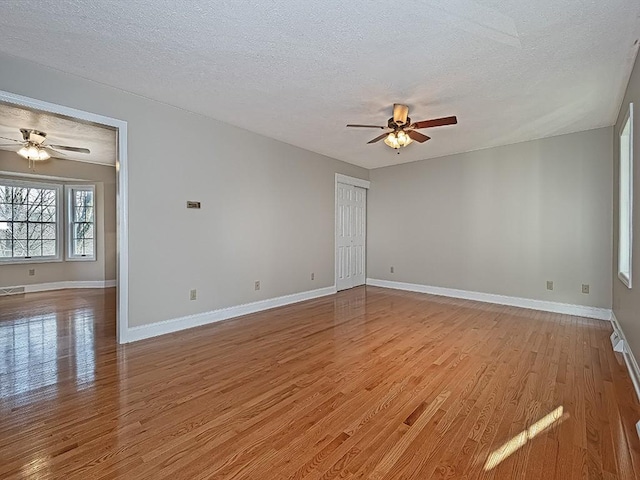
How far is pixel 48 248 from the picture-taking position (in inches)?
260

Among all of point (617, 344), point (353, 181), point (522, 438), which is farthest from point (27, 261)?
point (617, 344)

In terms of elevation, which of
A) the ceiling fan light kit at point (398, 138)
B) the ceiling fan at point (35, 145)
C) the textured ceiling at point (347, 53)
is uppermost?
the textured ceiling at point (347, 53)

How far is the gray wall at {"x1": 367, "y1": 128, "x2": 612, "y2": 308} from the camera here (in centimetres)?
441

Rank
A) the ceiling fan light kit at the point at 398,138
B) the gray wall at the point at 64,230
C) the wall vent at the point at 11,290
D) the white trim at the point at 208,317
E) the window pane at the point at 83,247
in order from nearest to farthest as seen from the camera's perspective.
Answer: the white trim at the point at 208,317
the ceiling fan light kit at the point at 398,138
the wall vent at the point at 11,290
the gray wall at the point at 64,230
the window pane at the point at 83,247

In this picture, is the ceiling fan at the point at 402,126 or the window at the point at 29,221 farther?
the window at the point at 29,221

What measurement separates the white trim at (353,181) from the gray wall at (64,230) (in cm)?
514

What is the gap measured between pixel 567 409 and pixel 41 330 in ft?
17.5

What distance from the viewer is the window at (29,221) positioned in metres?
6.08

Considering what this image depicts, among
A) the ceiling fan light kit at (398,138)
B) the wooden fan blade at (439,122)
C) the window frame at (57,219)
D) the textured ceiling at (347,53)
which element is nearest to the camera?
the textured ceiling at (347,53)

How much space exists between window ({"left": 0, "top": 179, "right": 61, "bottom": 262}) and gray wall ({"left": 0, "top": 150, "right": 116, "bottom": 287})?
180 mm

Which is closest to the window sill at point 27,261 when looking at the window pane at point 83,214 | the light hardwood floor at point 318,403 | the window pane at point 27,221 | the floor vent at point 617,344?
the window pane at point 27,221

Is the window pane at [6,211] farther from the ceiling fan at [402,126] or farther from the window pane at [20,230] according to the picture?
the ceiling fan at [402,126]

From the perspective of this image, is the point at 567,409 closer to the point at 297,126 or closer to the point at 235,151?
the point at 297,126

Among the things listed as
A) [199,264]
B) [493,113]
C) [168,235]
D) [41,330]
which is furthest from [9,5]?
[493,113]
